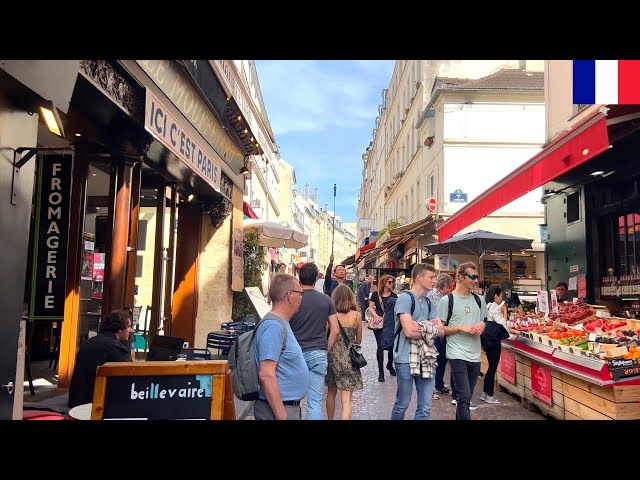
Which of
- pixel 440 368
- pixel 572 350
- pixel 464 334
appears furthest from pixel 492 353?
pixel 464 334

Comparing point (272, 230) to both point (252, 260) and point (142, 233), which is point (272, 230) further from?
point (142, 233)

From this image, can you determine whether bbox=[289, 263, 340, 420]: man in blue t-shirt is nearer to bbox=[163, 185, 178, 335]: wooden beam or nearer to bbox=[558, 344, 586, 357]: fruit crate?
bbox=[558, 344, 586, 357]: fruit crate

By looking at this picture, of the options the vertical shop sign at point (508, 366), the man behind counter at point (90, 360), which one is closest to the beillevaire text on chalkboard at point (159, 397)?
the man behind counter at point (90, 360)

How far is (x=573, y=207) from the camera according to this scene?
1155cm

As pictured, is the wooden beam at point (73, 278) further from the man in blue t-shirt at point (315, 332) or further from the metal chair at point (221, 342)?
the man in blue t-shirt at point (315, 332)

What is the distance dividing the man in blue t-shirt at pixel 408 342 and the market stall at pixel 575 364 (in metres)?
1.77

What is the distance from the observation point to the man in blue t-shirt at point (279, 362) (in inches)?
128

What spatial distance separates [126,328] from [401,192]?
29197 millimetres

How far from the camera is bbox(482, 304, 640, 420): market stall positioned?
5.52 m

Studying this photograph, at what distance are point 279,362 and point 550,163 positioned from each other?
181 inches

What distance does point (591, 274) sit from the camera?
10781mm
